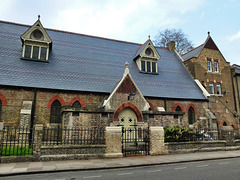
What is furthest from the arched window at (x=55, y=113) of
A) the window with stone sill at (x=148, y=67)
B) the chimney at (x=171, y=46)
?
the chimney at (x=171, y=46)

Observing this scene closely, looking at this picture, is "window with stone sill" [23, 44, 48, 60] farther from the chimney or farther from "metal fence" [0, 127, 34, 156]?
the chimney

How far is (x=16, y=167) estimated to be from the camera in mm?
8570

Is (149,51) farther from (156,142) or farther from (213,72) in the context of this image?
(156,142)

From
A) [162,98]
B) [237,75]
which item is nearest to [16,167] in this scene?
[162,98]

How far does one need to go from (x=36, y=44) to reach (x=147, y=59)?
470 inches

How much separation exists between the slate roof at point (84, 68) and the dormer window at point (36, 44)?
0.62m

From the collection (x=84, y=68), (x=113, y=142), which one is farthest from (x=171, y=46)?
(x=113, y=142)

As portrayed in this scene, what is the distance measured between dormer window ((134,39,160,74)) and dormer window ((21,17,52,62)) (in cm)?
990

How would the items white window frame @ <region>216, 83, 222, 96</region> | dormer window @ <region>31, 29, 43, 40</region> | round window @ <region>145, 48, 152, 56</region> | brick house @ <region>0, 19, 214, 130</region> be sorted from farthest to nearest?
white window frame @ <region>216, 83, 222, 96</region> < round window @ <region>145, 48, 152, 56</region> < dormer window @ <region>31, 29, 43, 40</region> < brick house @ <region>0, 19, 214, 130</region>

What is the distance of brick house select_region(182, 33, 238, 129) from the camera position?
80.7ft

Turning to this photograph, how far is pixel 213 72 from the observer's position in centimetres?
2569

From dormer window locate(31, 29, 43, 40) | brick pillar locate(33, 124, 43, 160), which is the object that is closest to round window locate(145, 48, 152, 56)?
dormer window locate(31, 29, 43, 40)

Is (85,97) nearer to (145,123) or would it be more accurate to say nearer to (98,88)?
(98,88)

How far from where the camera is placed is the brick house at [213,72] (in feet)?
80.7
